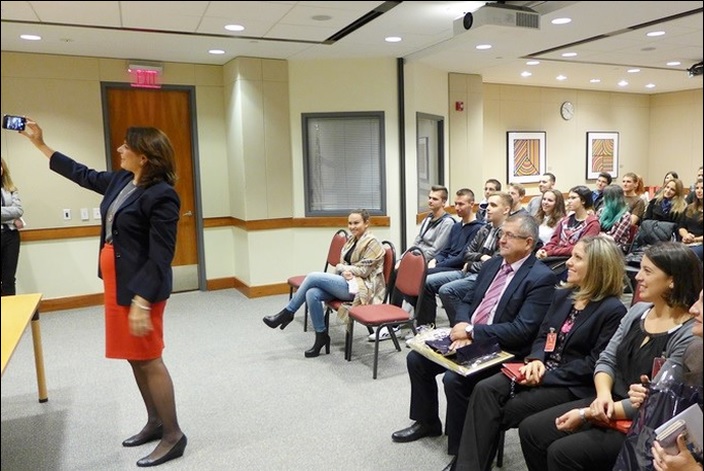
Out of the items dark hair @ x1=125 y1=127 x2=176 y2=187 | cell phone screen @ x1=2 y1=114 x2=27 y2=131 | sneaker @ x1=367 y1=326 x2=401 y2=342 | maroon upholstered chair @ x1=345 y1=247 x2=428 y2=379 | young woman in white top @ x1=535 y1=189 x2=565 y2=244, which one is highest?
cell phone screen @ x1=2 y1=114 x2=27 y2=131

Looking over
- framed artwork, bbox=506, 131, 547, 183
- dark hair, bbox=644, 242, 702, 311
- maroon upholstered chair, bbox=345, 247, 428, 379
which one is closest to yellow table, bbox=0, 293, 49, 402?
maroon upholstered chair, bbox=345, 247, 428, 379

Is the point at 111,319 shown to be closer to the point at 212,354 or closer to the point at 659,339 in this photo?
the point at 212,354

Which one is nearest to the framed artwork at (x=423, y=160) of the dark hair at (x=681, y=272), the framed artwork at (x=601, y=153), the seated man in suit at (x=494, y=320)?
the seated man in suit at (x=494, y=320)

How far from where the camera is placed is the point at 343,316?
401 centimetres

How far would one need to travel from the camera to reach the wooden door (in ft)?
19.0

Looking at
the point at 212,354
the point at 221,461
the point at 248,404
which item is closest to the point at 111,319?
the point at 221,461

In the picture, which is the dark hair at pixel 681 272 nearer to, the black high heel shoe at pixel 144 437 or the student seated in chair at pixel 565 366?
the student seated in chair at pixel 565 366

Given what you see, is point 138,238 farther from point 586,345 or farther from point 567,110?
point 567,110

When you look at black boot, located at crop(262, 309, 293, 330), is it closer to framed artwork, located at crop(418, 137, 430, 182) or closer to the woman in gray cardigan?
the woman in gray cardigan

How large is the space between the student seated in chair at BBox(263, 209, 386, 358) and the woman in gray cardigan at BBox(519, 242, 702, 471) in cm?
213

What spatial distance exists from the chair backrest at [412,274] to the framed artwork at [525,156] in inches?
203

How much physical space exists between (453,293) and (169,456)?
2.38 meters

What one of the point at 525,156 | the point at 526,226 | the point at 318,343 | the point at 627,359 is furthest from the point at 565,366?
the point at 525,156

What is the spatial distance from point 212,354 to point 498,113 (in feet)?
20.1
